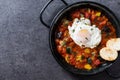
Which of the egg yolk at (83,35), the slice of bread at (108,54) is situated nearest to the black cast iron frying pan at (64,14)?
the slice of bread at (108,54)

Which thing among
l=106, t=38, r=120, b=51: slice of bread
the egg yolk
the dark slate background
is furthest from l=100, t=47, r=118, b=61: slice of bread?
the dark slate background

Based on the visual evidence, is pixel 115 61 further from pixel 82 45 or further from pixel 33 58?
pixel 33 58

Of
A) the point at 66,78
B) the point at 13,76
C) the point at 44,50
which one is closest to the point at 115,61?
the point at 66,78

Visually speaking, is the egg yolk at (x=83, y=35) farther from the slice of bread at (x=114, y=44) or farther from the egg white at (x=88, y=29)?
the slice of bread at (x=114, y=44)

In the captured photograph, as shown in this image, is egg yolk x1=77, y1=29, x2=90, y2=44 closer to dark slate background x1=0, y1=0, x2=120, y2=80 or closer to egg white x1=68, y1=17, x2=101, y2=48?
egg white x1=68, y1=17, x2=101, y2=48

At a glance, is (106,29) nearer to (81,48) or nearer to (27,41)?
(81,48)

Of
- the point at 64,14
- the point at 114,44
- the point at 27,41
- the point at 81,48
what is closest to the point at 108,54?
the point at 114,44

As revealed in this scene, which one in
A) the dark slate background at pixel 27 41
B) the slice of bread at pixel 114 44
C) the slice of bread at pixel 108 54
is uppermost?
the slice of bread at pixel 114 44
